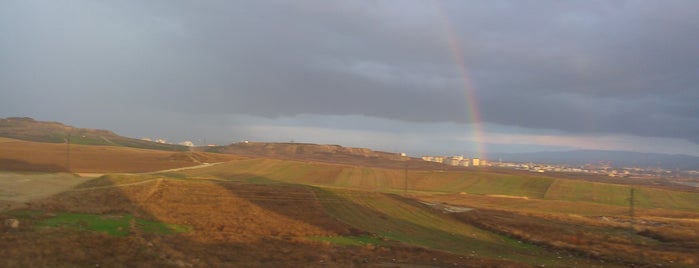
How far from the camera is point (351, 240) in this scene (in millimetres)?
31859

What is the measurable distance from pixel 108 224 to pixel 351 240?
14.7m

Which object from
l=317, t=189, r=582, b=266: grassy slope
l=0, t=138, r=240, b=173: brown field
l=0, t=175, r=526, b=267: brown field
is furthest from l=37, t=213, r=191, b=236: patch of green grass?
l=0, t=138, r=240, b=173: brown field

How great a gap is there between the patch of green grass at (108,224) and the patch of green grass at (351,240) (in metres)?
8.65

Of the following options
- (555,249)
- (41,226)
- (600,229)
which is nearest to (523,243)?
(555,249)

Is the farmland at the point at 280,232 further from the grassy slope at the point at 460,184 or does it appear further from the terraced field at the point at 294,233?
the grassy slope at the point at 460,184

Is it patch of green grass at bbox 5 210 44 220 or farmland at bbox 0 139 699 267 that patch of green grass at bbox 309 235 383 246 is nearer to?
farmland at bbox 0 139 699 267

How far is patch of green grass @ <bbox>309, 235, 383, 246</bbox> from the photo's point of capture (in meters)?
30.7

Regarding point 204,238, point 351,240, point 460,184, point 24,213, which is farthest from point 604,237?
point 460,184

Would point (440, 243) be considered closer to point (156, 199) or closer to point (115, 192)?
point (156, 199)

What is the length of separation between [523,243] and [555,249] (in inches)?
116

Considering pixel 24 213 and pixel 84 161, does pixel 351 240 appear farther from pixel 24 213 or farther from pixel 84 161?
pixel 84 161

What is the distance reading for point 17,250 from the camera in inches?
780

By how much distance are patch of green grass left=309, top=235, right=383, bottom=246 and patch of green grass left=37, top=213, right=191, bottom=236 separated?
28.4 feet

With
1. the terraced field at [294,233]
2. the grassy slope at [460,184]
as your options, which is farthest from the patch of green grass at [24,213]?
→ the grassy slope at [460,184]
